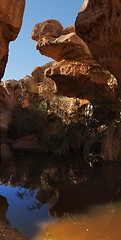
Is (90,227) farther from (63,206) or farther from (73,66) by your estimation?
(73,66)

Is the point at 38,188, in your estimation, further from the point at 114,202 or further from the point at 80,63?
the point at 80,63

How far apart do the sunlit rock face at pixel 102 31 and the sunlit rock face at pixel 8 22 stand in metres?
2.43

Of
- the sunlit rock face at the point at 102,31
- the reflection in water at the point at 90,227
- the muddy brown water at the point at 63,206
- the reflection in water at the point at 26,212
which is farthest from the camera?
the sunlit rock face at the point at 102,31

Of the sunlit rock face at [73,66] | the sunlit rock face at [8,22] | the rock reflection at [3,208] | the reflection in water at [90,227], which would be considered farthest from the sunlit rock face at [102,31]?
the rock reflection at [3,208]

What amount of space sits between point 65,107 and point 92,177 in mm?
17092

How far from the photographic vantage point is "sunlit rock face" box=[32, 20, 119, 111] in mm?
17344

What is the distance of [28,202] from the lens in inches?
275

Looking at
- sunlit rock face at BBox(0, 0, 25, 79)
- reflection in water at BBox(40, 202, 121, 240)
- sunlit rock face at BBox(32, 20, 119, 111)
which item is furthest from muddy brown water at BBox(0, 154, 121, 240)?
sunlit rock face at BBox(32, 20, 119, 111)

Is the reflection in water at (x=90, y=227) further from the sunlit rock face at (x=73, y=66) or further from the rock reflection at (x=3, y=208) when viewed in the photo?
the sunlit rock face at (x=73, y=66)

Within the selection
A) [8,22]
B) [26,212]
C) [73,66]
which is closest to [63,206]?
[26,212]

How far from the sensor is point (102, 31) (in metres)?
11.1

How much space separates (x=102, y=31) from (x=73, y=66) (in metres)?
9.01

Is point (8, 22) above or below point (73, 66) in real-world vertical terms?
below

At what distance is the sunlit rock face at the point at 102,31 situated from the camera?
32.7 ft
